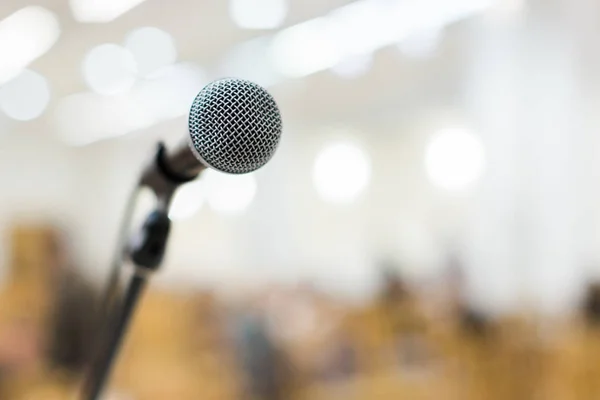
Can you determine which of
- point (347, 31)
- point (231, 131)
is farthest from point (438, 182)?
point (231, 131)

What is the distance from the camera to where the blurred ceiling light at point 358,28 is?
3547 mm

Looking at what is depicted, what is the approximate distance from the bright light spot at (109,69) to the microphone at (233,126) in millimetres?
3329

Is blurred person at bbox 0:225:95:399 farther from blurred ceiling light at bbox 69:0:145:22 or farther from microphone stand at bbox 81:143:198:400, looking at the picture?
microphone stand at bbox 81:143:198:400

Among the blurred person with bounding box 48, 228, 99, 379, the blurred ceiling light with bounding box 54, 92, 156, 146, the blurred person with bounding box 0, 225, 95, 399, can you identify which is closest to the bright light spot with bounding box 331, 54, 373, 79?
the blurred ceiling light with bounding box 54, 92, 156, 146

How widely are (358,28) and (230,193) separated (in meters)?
2.08

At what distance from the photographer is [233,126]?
35cm

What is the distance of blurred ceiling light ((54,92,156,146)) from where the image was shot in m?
4.68

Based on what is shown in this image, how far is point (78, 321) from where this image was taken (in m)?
2.45

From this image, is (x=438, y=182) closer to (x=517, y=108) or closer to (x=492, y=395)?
(x=517, y=108)

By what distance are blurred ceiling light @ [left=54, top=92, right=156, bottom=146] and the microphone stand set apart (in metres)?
4.17

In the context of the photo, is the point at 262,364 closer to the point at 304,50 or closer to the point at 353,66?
the point at 304,50

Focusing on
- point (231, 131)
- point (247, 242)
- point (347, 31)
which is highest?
point (231, 131)

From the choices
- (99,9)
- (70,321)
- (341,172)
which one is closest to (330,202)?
(341,172)

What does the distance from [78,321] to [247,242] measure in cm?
299
